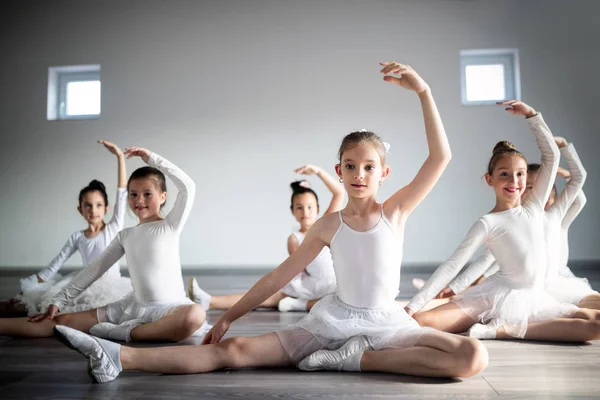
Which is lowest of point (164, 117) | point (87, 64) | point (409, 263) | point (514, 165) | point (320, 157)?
point (409, 263)

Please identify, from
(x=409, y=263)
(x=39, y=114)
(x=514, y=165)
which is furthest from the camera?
(x=39, y=114)

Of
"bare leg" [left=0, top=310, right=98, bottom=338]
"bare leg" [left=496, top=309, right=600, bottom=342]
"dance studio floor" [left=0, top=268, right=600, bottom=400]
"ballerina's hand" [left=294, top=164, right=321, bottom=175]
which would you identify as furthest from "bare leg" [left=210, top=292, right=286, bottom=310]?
"bare leg" [left=496, top=309, right=600, bottom=342]

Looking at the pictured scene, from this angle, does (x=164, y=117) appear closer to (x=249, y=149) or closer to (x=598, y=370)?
(x=249, y=149)

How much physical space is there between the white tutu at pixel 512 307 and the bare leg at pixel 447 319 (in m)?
0.03

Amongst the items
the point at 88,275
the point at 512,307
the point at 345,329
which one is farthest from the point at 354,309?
the point at 88,275

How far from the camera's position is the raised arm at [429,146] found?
1538 millimetres

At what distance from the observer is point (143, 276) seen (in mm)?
2152

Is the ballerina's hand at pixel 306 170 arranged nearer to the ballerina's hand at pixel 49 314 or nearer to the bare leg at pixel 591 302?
the ballerina's hand at pixel 49 314

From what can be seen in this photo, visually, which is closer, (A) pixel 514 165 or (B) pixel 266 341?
(B) pixel 266 341

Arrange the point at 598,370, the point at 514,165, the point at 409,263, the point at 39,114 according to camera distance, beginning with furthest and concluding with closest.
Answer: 1. the point at 39,114
2. the point at 409,263
3. the point at 514,165
4. the point at 598,370

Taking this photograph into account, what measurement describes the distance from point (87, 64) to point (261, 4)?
192 centimetres

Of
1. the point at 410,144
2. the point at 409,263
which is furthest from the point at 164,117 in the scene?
the point at 409,263

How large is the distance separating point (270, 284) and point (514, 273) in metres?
1.02

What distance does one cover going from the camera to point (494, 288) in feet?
6.95
